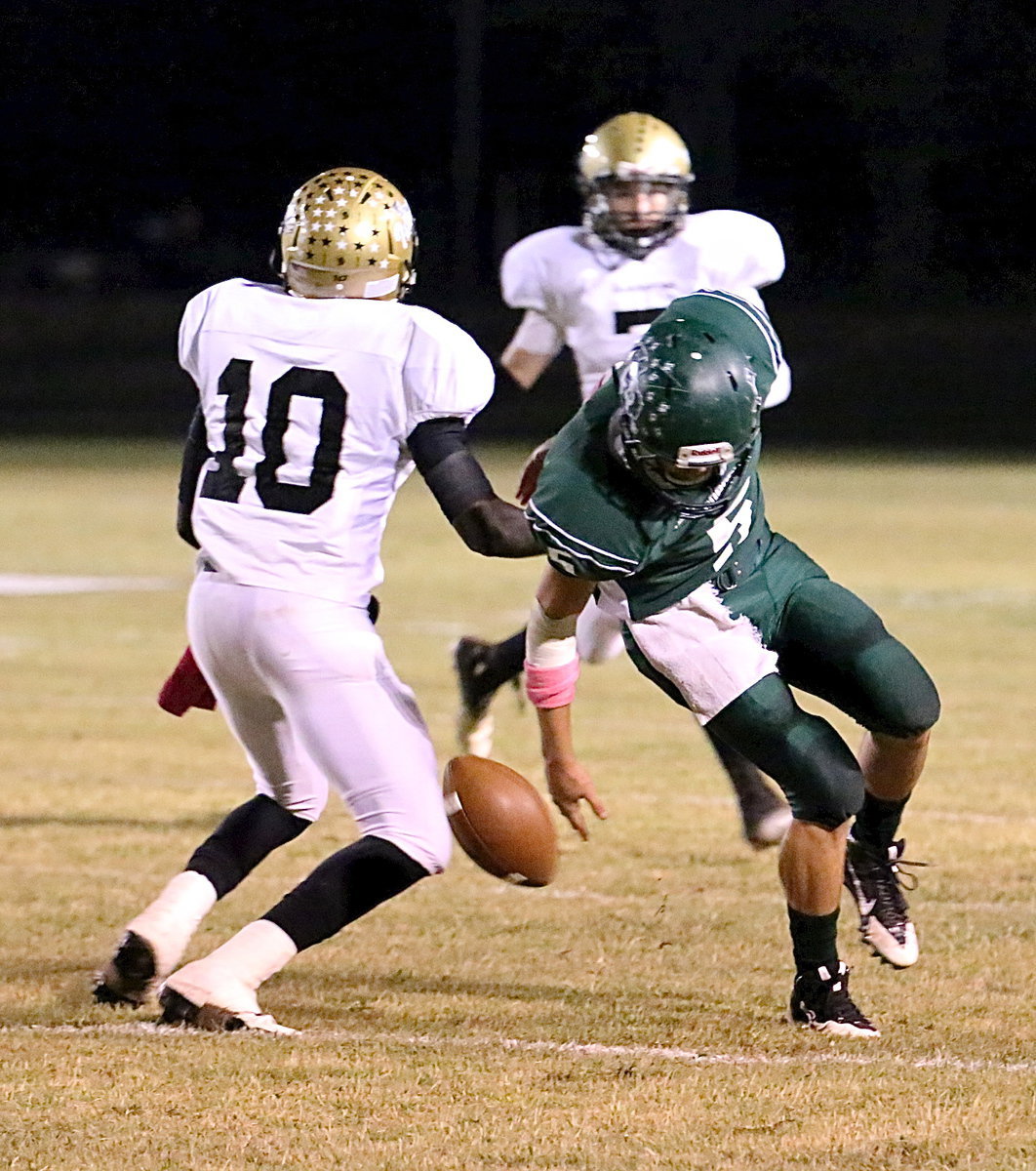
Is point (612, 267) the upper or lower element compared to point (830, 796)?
upper

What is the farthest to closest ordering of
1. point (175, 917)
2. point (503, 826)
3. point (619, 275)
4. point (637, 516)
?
point (619, 275) → point (175, 917) → point (503, 826) → point (637, 516)

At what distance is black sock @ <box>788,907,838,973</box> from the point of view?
361cm

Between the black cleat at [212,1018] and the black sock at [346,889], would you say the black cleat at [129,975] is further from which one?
the black sock at [346,889]

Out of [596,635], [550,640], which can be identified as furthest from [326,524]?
[596,635]

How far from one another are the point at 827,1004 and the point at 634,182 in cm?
253

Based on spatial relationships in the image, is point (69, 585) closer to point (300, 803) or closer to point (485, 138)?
point (300, 803)

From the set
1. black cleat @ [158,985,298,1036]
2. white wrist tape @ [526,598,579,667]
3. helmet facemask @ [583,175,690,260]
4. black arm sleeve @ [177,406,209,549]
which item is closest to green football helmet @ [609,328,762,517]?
white wrist tape @ [526,598,579,667]

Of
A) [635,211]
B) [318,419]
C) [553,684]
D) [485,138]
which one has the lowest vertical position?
[553,684]

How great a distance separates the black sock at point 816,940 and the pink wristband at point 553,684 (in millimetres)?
523

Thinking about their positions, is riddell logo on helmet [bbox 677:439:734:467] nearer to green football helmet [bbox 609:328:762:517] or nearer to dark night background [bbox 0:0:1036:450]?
green football helmet [bbox 609:328:762:517]

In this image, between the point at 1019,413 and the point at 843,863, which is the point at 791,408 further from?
the point at 843,863

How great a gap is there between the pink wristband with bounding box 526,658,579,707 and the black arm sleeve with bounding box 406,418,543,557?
0.74 ft

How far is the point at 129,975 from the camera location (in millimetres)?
3748

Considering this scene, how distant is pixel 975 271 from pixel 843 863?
2398 cm
